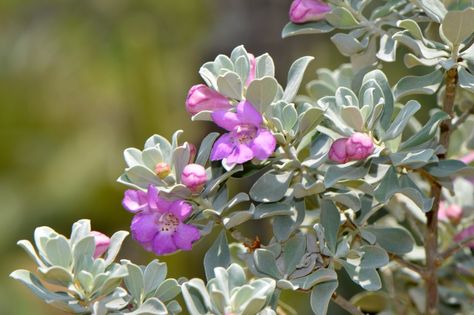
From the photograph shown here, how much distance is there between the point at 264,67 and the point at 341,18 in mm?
149

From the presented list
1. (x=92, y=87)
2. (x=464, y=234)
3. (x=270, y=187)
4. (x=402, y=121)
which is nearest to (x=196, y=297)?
(x=270, y=187)

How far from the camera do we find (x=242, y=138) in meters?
0.81

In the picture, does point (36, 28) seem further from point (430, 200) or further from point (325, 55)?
point (430, 200)

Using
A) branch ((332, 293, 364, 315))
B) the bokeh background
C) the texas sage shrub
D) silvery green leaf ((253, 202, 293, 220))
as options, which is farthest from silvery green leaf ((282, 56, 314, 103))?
the bokeh background

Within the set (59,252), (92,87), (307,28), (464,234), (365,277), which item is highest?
(307,28)

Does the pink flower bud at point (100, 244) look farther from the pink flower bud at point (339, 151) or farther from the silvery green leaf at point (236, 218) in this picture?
the pink flower bud at point (339, 151)

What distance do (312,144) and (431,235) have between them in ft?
0.69

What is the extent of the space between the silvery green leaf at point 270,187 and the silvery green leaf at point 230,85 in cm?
9

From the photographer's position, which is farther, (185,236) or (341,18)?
(341,18)

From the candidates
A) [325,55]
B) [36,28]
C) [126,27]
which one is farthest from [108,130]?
[325,55]

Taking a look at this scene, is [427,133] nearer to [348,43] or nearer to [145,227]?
[348,43]

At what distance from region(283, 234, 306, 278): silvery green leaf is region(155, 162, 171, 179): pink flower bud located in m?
0.14

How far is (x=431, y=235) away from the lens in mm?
991

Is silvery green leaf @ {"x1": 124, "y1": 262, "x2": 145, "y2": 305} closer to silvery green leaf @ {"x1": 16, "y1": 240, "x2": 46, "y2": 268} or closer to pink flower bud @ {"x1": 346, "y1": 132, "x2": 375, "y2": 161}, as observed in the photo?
silvery green leaf @ {"x1": 16, "y1": 240, "x2": 46, "y2": 268}
